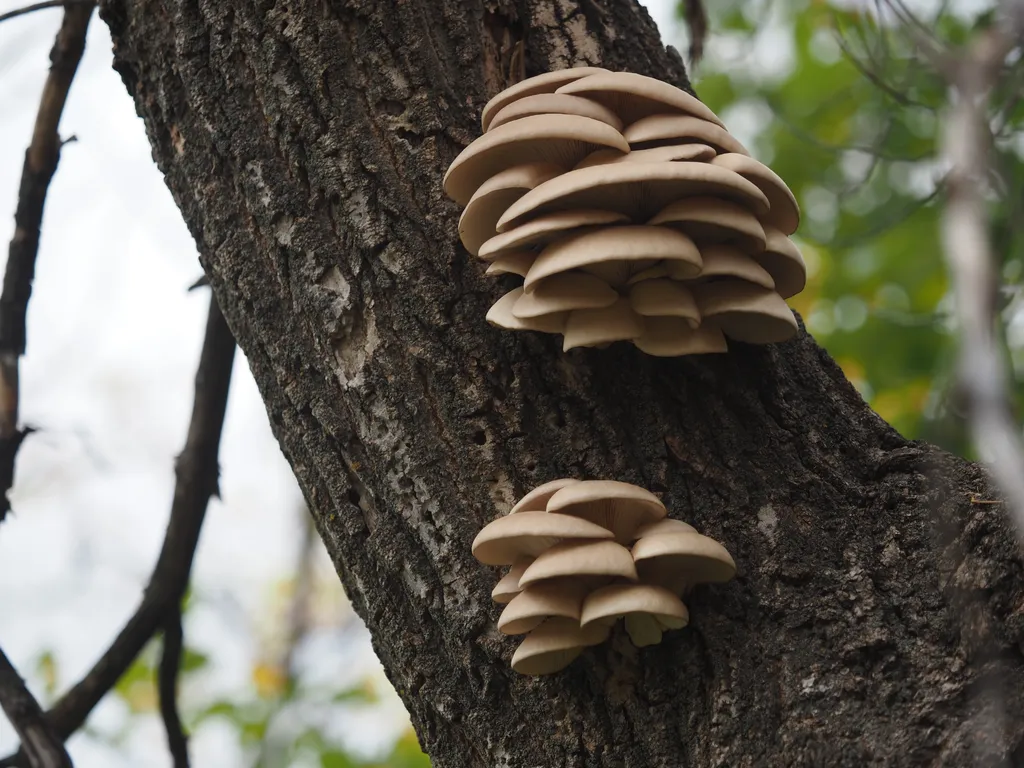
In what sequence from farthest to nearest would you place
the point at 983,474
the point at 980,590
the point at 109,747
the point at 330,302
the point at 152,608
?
1. the point at 109,747
2. the point at 152,608
3. the point at 330,302
4. the point at 983,474
5. the point at 980,590

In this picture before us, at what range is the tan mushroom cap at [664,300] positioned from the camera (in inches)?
65.8

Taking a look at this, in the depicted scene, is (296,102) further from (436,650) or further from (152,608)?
(152,608)

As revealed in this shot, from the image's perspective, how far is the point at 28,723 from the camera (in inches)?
105

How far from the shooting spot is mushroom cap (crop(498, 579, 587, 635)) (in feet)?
4.98

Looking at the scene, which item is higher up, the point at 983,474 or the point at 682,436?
the point at 682,436

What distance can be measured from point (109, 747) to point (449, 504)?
4.90 metres

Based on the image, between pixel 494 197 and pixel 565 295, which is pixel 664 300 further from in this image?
pixel 494 197

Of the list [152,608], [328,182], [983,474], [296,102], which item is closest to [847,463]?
[983,474]

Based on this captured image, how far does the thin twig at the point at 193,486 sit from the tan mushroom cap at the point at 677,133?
1878mm

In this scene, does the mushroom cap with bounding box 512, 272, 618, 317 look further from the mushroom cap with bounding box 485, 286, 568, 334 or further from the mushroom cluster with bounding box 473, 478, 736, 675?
the mushroom cluster with bounding box 473, 478, 736, 675

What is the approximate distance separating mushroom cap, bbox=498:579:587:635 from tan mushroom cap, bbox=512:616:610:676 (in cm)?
3

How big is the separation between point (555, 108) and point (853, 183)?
10.6ft

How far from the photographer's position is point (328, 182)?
1958 millimetres

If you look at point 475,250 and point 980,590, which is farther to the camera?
point 475,250
